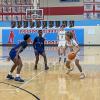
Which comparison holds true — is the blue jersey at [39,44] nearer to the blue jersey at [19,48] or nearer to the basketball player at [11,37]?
the blue jersey at [19,48]

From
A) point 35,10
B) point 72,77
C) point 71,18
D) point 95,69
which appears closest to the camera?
point 72,77

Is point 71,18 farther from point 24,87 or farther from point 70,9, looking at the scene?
point 24,87

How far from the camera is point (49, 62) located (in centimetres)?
2048

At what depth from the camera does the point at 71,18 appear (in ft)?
138

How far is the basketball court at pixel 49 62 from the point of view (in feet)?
36.7

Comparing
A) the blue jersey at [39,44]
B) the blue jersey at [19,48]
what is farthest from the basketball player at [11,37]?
the blue jersey at [19,48]

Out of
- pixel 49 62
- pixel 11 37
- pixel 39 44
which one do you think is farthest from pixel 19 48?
pixel 11 37

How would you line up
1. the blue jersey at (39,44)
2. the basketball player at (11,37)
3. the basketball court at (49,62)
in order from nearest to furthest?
the basketball court at (49,62)
the blue jersey at (39,44)
the basketball player at (11,37)

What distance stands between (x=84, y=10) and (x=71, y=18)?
1.81m

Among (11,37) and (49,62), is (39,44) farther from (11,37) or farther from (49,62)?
(11,37)

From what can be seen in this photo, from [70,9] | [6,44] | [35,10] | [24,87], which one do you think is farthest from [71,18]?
[24,87]

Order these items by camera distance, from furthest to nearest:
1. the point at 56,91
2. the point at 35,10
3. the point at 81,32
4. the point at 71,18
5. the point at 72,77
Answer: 1. the point at 71,18
2. the point at 35,10
3. the point at 81,32
4. the point at 72,77
5. the point at 56,91

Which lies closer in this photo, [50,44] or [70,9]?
[50,44]

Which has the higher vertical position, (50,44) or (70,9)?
(70,9)
